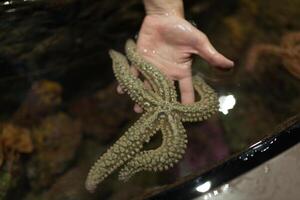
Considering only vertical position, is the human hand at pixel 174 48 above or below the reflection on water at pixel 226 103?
above

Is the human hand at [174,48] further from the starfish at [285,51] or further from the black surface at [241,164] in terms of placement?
the black surface at [241,164]

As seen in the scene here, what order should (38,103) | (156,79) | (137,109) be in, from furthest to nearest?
(38,103)
(137,109)
(156,79)

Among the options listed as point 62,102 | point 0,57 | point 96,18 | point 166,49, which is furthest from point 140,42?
point 0,57

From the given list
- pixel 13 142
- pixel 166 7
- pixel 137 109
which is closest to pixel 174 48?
pixel 166 7

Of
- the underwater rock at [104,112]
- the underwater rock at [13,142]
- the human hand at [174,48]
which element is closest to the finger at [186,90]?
the human hand at [174,48]

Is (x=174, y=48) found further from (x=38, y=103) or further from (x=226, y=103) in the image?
(x=38, y=103)

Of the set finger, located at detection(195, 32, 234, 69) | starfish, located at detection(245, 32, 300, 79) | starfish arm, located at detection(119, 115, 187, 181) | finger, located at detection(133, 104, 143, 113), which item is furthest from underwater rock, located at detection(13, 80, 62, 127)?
starfish, located at detection(245, 32, 300, 79)

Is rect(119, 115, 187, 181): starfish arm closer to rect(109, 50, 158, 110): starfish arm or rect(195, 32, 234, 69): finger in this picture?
rect(109, 50, 158, 110): starfish arm
